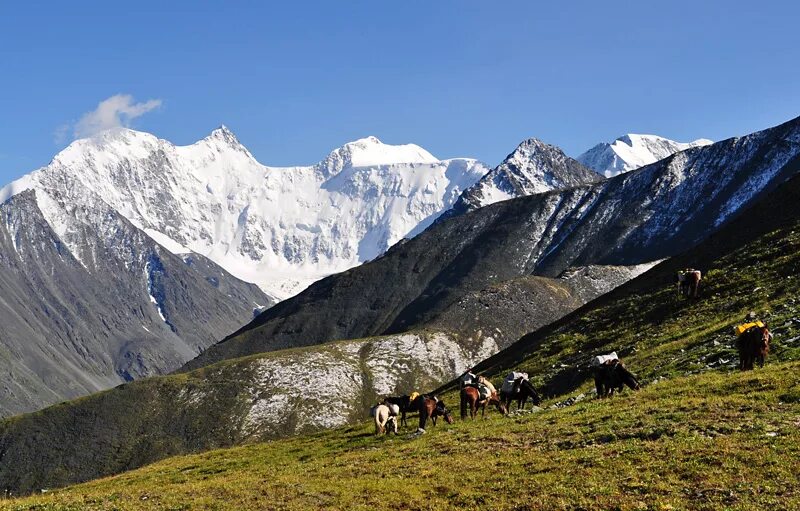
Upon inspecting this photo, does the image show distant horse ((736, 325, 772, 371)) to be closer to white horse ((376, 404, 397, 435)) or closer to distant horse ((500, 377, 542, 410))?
distant horse ((500, 377, 542, 410))

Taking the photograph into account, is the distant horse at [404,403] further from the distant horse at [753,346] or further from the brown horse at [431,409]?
the distant horse at [753,346]

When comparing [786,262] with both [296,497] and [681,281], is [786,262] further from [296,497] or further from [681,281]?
[296,497]

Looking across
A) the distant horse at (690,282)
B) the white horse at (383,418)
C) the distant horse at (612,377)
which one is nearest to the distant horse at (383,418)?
the white horse at (383,418)

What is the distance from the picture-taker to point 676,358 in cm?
4528

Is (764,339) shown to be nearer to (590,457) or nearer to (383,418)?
(590,457)

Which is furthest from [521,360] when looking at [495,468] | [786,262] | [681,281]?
[495,468]

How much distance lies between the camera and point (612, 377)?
131 feet

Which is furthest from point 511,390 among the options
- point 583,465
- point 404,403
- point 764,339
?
point 583,465

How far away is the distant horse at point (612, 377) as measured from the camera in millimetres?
39438

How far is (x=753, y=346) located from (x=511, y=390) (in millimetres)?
13169

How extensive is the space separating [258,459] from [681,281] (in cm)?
4042

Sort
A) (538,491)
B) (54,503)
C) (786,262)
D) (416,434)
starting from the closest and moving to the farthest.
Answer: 1. (538,491)
2. (54,503)
3. (416,434)
4. (786,262)

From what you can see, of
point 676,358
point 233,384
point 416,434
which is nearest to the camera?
point 416,434

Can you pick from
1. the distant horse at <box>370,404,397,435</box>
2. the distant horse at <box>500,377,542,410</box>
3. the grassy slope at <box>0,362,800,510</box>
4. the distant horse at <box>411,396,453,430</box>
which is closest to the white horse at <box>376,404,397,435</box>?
the distant horse at <box>370,404,397,435</box>
